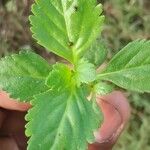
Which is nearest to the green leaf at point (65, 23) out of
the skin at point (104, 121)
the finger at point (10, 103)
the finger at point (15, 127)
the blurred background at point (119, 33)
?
the skin at point (104, 121)

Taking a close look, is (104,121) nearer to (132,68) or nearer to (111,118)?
(111,118)

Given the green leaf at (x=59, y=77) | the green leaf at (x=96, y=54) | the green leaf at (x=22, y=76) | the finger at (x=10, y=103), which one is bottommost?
the finger at (x=10, y=103)

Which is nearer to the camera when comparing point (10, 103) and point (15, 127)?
point (10, 103)

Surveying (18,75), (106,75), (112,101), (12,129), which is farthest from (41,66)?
(12,129)

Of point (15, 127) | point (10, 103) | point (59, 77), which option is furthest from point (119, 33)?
point (59, 77)

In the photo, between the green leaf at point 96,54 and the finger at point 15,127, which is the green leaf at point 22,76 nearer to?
the green leaf at point 96,54

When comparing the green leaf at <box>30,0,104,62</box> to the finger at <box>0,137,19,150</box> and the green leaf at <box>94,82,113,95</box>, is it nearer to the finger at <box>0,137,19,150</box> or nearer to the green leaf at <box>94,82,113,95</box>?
the green leaf at <box>94,82,113,95</box>

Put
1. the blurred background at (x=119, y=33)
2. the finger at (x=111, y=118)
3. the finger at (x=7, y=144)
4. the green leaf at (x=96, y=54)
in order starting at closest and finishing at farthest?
1. the green leaf at (x=96, y=54)
2. the finger at (x=111, y=118)
3. the finger at (x=7, y=144)
4. the blurred background at (x=119, y=33)
